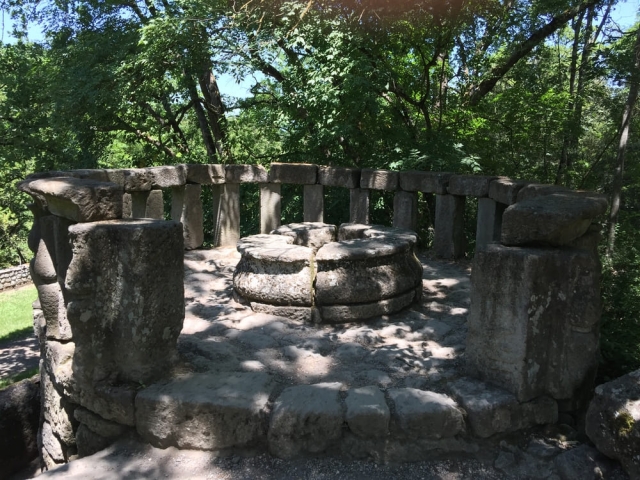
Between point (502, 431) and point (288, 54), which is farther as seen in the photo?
point (288, 54)

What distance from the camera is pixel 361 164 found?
995cm

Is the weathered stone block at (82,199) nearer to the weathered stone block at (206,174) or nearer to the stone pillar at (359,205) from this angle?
the weathered stone block at (206,174)

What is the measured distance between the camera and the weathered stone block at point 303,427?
3.28m

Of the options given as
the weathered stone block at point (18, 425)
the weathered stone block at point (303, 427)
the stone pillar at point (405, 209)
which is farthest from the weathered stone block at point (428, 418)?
the stone pillar at point (405, 209)

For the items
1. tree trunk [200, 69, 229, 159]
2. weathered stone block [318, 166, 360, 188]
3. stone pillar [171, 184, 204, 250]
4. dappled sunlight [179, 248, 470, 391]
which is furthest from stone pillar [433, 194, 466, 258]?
tree trunk [200, 69, 229, 159]

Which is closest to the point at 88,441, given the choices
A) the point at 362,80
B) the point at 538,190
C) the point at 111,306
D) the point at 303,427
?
the point at 111,306

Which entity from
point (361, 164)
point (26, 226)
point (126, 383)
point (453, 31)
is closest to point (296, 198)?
point (361, 164)

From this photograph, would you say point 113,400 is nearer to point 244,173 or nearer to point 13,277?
point 244,173

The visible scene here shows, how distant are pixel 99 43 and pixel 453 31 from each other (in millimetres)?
6701

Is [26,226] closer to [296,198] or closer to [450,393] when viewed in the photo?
[296,198]

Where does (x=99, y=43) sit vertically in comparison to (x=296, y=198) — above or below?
above

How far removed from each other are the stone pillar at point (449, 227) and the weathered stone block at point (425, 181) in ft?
0.55

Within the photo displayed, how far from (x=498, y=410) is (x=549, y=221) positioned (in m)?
1.30

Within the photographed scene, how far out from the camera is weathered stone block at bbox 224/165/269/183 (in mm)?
8445
